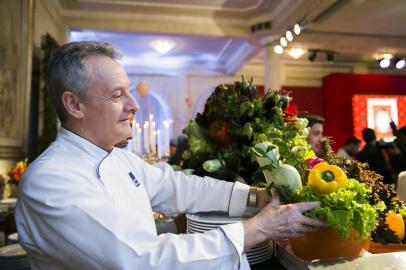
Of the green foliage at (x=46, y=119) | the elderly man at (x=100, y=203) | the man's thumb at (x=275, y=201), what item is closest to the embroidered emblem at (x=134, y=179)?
the elderly man at (x=100, y=203)

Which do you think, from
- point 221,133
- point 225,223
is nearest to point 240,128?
point 221,133

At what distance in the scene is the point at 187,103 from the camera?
360 inches

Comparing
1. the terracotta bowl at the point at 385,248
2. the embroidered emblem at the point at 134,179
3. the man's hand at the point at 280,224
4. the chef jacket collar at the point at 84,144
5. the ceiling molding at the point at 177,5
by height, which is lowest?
the terracotta bowl at the point at 385,248

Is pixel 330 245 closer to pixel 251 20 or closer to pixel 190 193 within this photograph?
pixel 190 193

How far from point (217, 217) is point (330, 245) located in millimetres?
443

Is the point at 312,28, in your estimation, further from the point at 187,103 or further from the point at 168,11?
the point at 187,103

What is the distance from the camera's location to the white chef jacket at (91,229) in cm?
79

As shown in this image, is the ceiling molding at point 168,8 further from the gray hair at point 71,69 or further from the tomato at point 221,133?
the gray hair at point 71,69

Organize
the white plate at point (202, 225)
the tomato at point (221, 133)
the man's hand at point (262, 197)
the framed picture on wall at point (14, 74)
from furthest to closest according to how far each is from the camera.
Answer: the framed picture on wall at point (14, 74), the tomato at point (221, 133), the man's hand at point (262, 197), the white plate at point (202, 225)

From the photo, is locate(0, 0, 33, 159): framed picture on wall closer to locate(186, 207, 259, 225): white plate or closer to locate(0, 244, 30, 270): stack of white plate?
locate(0, 244, 30, 270): stack of white plate

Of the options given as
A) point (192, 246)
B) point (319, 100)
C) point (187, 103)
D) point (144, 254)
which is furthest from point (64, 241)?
point (319, 100)

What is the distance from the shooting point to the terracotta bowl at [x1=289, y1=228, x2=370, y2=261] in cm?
91

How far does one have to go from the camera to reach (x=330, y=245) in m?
0.91

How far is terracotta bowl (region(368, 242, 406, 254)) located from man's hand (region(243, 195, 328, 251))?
0.89 ft
